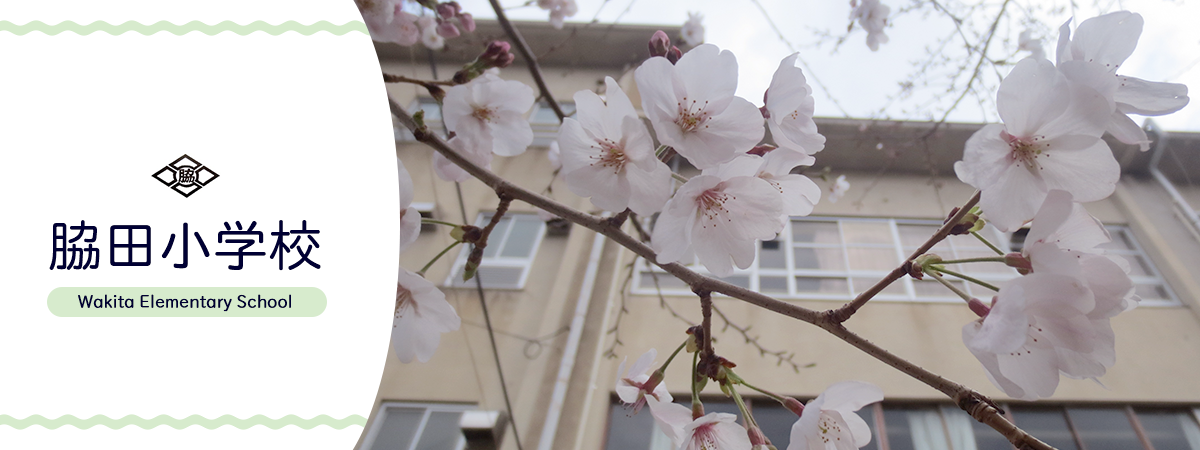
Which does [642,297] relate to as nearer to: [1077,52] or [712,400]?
[712,400]

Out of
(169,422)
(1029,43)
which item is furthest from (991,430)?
(169,422)

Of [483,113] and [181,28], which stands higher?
[181,28]

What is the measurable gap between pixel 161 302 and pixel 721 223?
77 cm

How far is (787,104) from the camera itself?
67 cm

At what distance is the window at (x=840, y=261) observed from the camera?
13.0 feet

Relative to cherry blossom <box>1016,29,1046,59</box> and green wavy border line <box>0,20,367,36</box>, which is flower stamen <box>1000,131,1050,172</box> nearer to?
green wavy border line <box>0,20,367,36</box>

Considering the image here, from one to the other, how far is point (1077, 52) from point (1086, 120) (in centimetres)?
11

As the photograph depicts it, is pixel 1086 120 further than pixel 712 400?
No

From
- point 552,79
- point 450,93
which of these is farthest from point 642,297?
point 450,93

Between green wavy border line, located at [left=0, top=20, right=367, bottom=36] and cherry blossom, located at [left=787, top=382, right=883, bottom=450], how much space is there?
866 millimetres

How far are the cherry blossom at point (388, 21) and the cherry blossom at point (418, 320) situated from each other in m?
0.55

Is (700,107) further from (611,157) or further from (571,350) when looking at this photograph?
(571,350)

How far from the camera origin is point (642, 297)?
380 centimetres

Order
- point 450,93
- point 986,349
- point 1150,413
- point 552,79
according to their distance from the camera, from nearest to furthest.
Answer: point 986,349 < point 450,93 < point 1150,413 < point 552,79
